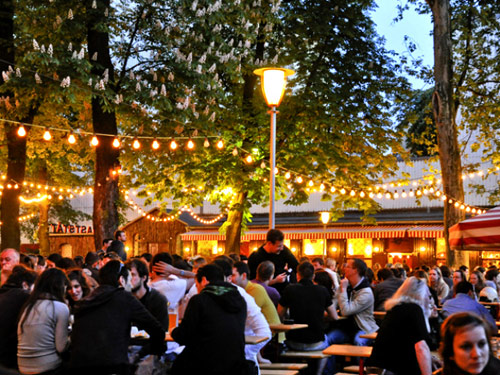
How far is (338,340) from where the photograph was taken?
10289 millimetres

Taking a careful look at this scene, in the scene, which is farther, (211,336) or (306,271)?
(306,271)

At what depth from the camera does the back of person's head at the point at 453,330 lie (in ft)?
13.6

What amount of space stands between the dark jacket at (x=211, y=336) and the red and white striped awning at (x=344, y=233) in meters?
18.9

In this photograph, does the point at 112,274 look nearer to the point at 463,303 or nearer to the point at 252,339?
the point at 252,339

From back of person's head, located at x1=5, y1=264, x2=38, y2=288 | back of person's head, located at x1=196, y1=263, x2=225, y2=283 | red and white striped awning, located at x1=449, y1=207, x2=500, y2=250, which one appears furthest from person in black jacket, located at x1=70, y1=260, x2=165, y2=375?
red and white striped awning, located at x1=449, y1=207, x2=500, y2=250

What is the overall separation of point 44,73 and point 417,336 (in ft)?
38.6

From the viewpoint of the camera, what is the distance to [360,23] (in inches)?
929

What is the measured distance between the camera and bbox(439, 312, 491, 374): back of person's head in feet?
13.6

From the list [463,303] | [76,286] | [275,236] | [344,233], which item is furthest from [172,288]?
[344,233]

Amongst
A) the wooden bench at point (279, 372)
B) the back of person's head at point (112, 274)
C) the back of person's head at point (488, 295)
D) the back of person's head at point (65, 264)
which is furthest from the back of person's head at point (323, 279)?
the back of person's head at point (112, 274)

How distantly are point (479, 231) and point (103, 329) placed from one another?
4.50 m

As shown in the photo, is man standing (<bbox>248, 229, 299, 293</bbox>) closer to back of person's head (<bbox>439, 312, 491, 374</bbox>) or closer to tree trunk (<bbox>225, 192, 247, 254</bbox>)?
back of person's head (<bbox>439, 312, 491, 374</bbox>)

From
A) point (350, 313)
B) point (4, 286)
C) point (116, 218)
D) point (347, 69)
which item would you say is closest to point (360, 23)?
point (347, 69)

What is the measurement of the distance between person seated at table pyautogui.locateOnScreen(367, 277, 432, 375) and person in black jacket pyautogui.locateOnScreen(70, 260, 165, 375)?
86.1 inches
